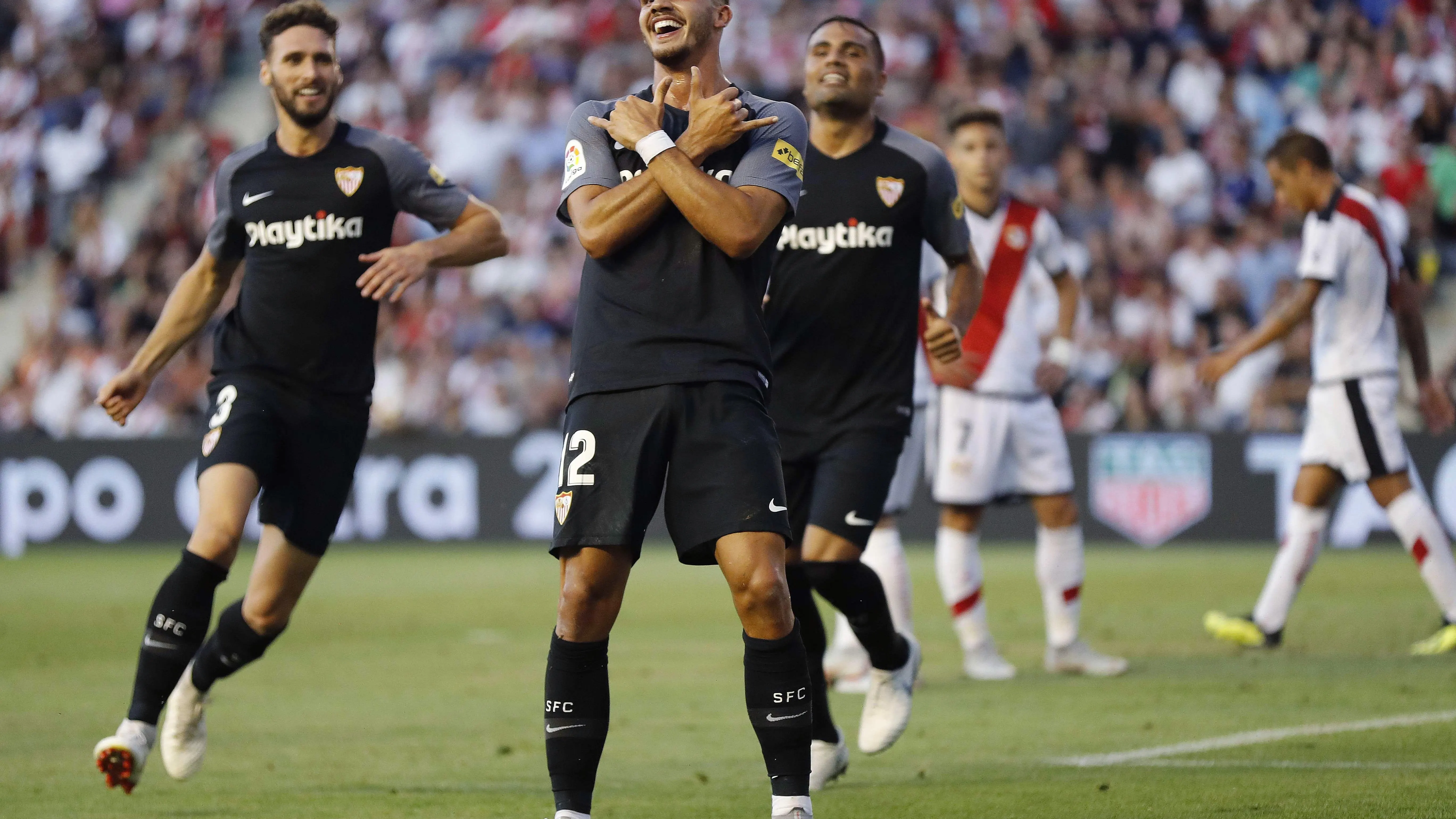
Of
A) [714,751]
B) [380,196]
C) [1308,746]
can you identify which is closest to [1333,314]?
[1308,746]

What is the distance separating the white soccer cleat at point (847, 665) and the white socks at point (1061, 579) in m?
1.04

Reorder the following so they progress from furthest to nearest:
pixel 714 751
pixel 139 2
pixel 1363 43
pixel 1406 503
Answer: pixel 139 2
pixel 1363 43
pixel 1406 503
pixel 714 751

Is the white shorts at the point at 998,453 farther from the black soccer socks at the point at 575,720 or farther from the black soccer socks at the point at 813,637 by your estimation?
the black soccer socks at the point at 575,720

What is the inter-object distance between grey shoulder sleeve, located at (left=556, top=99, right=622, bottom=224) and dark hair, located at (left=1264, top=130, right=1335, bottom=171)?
5.65 metres

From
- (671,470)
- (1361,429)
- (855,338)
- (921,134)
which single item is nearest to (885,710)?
(855,338)

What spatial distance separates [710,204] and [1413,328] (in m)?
6.06

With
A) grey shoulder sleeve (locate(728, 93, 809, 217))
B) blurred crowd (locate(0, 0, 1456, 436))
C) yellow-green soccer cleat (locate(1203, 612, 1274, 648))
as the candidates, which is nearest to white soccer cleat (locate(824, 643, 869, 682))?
yellow-green soccer cleat (locate(1203, 612, 1274, 648))

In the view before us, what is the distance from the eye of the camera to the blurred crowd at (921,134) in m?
18.4

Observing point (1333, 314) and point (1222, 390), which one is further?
point (1222, 390)

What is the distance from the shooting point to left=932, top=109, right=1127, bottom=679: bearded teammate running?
9367 millimetres

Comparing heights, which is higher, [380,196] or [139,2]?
[139,2]

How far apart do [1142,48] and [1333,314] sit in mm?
12104

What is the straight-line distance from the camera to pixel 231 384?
21.4 ft

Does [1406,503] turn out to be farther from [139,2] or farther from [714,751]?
[139,2]
